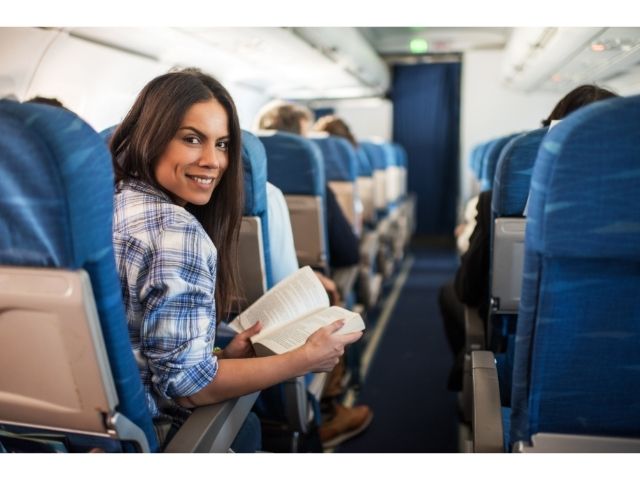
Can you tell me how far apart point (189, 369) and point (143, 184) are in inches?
17.1

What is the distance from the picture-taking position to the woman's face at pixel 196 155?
1355mm

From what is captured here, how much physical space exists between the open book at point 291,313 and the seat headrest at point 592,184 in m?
0.67

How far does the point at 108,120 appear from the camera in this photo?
2.17 meters

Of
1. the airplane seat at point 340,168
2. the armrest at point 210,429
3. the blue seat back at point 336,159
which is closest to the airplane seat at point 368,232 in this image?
the airplane seat at point 340,168

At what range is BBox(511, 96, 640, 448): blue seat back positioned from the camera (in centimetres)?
93

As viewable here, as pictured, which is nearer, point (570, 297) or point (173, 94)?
point (570, 297)

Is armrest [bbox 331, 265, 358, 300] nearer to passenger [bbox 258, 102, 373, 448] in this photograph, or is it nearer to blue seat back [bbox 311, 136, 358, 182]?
passenger [bbox 258, 102, 373, 448]

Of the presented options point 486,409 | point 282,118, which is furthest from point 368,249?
point 486,409

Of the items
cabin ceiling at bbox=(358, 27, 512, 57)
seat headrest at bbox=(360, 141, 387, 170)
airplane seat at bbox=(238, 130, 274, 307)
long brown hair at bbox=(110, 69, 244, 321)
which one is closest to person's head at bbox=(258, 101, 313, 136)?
cabin ceiling at bbox=(358, 27, 512, 57)

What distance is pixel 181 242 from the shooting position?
1217 mm

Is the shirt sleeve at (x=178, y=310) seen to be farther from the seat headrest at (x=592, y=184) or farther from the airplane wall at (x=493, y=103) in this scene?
the airplane wall at (x=493, y=103)

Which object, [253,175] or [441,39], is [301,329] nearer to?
[253,175]
